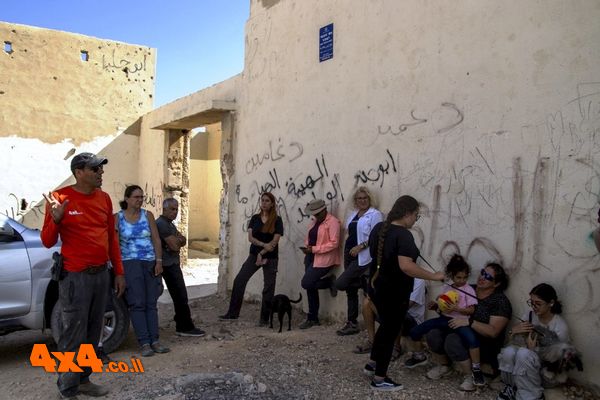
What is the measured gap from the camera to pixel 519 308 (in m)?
4.32

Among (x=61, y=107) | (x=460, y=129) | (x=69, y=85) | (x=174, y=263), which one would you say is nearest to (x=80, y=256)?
(x=174, y=263)

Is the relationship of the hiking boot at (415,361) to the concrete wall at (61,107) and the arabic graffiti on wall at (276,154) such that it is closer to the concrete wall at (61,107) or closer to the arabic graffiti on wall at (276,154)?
the arabic graffiti on wall at (276,154)

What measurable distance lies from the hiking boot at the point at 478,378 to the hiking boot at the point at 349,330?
1.78 metres

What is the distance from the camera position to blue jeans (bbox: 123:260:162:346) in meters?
5.15

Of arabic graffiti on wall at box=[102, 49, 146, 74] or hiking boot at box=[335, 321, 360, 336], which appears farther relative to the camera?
arabic graffiti on wall at box=[102, 49, 146, 74]

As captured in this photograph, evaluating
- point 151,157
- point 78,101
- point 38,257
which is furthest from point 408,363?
point 78,101

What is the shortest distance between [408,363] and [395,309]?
90cm

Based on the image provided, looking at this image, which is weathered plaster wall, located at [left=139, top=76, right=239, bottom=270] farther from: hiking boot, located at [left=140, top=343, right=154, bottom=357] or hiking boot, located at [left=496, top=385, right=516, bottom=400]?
hiking boot, located at [left=496, top=385, right=516, bottom=400]

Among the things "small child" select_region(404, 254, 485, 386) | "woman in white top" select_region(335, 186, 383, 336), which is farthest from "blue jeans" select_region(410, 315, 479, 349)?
"woman in white top" select_region(335, 186, 383, 336)

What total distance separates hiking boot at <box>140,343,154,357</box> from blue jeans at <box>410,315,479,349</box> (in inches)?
97.1

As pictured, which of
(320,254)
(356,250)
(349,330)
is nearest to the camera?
(356,250)

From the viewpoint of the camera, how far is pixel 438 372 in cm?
448

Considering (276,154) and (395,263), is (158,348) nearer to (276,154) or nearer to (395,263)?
(395,263)

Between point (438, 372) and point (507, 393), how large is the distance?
64cm
